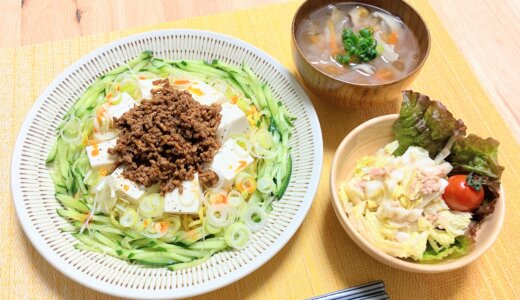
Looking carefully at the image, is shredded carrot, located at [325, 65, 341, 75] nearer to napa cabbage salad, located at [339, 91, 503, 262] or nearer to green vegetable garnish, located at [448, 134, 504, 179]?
napa cabbage salad, located at [339, 91, 503, 262]

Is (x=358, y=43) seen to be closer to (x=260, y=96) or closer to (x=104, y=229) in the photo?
(x=260, y=96)

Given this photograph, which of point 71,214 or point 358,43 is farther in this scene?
point 358,43

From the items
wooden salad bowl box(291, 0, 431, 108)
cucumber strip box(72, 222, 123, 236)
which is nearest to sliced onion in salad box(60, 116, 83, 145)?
cucumber strip box(72, 222, 123, 236)

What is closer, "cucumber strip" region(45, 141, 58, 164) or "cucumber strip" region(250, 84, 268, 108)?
"cucumber strip" region(45, 141, 58, 164)

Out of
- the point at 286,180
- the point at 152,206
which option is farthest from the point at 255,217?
the point at 152,206

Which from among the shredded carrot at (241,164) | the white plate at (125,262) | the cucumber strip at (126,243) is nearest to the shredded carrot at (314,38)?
the white plate at (125,262)

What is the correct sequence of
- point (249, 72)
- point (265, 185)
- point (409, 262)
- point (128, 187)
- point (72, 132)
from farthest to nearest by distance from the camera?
point (249, 72) < point (72, 132) < point (265, 185) < point (128, 187) < point (409, 262)
